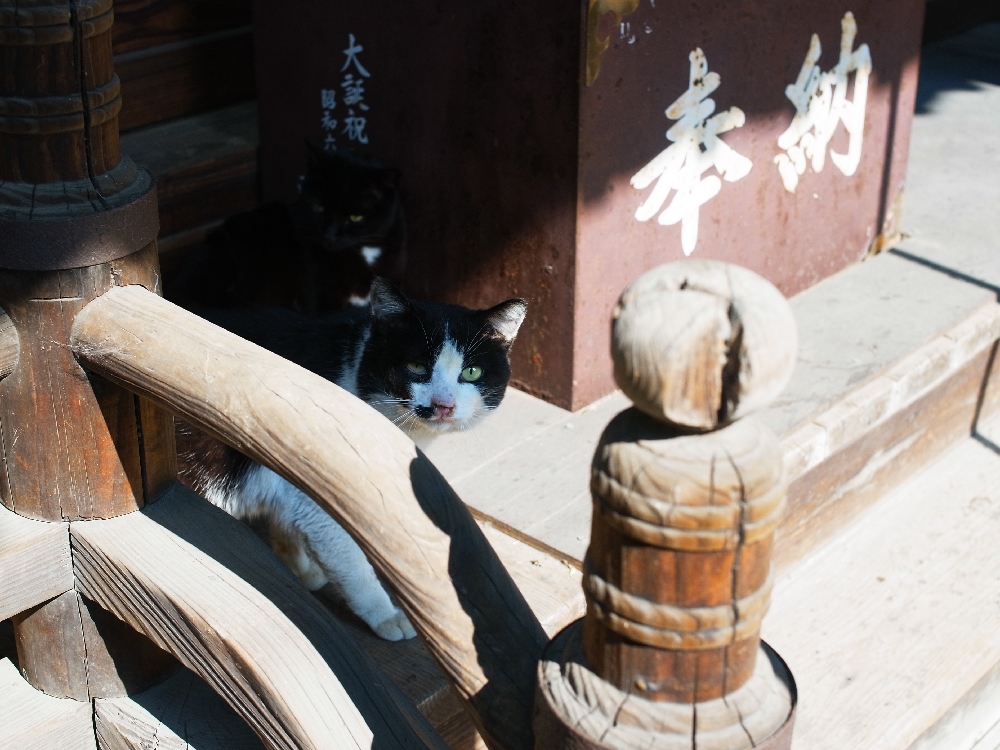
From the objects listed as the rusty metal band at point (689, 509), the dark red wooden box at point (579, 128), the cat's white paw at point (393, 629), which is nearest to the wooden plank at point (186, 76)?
the dark red wooden box at point (579, 128)

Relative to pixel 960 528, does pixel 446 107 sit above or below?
above

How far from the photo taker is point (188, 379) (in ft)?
4.26

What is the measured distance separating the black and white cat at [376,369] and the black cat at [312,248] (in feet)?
1.88

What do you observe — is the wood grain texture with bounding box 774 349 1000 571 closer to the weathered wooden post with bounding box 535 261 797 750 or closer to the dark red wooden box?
the dark red wooden box

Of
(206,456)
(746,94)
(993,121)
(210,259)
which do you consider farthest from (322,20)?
(993,121)

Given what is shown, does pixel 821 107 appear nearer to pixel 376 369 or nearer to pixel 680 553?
pixel 376 369

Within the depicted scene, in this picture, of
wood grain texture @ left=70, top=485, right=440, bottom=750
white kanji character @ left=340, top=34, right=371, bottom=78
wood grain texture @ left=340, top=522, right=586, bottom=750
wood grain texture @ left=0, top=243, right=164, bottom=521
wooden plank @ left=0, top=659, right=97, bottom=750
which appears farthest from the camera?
white kanji character @ left=340, top=34, right=371, bottom=78

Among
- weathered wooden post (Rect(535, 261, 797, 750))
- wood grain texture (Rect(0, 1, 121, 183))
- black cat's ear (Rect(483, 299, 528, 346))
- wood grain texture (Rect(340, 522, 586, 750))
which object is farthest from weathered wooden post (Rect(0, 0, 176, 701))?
black cat's ear (Rect(483, 299, 528, 346))

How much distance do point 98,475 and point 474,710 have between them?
721 millimetres

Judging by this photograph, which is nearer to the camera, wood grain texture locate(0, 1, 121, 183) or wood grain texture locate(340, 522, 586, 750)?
wood grain texture locate(0, 1, 121, 183)

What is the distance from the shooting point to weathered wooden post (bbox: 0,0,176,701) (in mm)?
1342

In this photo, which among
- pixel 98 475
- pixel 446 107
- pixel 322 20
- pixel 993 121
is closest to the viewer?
pixel 98 475

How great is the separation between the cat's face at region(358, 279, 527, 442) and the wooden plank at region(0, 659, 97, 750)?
1005mm

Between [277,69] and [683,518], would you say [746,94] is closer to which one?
[277,69]
